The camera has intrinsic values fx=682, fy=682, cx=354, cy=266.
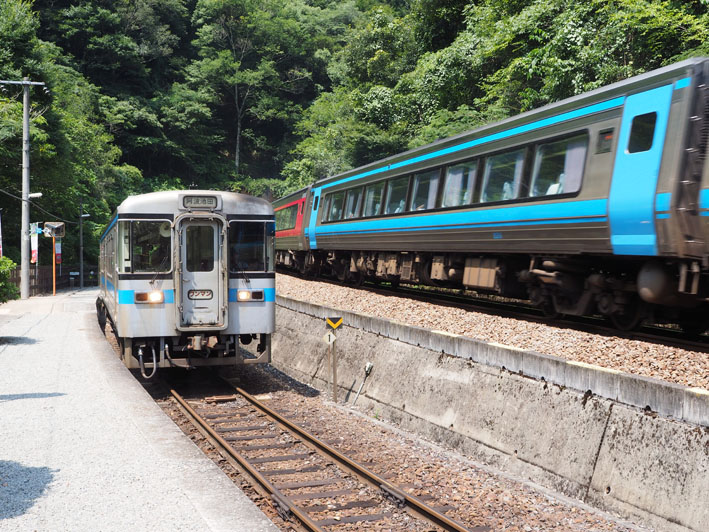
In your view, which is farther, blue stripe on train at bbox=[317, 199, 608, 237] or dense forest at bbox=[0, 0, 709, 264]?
dense forest at bbox=[0, 0, 709, 264]

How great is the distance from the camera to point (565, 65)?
1886 cm

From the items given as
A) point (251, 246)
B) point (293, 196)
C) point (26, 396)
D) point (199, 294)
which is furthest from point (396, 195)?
point (293, 196)

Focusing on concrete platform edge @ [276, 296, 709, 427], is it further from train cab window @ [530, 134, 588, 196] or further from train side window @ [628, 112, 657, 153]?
train side window @ [628, 112, 657, 153]

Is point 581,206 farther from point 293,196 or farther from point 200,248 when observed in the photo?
point 293,196

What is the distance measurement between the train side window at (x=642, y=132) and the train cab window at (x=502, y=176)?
257cm

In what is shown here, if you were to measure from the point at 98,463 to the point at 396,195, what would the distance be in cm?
1082

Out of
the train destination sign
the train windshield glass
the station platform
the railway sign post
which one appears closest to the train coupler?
the station platform

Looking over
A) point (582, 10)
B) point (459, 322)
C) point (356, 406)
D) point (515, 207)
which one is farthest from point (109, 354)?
point (582, 10)

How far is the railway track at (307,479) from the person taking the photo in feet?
19.8

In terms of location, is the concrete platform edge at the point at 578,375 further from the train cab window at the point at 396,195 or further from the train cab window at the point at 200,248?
the train cab window at the point at 396,195

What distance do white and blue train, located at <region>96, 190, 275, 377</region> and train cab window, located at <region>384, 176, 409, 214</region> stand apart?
506 centimetres

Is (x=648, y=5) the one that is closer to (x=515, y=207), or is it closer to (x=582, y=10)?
(x=582, y=10)

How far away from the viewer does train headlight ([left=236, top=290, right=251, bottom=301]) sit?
11.1m

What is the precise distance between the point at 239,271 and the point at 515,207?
460 centimetres
